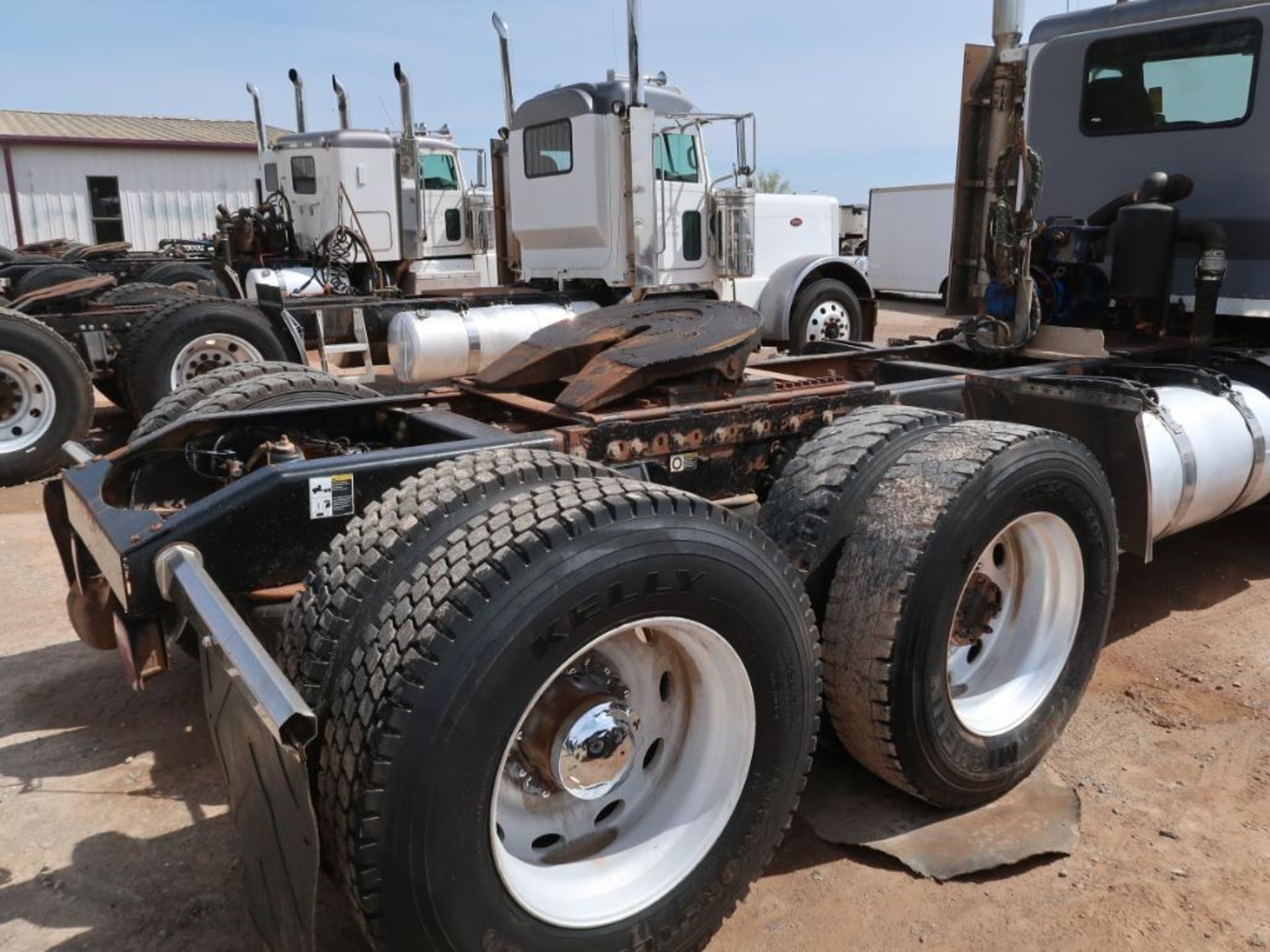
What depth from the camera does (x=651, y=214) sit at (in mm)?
9469

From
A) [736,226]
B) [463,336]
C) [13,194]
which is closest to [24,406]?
[463,336]

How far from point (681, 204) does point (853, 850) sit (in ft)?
25.1

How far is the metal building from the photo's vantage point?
88.4 ft

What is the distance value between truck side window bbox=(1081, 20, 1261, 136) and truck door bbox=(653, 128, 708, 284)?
4429mm

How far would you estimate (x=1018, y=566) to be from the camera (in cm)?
348

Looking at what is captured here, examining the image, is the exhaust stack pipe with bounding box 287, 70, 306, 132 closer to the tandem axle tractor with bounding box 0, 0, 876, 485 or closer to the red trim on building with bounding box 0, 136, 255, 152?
the tandem axle tractor with bounding box 0, 0, 876, 485

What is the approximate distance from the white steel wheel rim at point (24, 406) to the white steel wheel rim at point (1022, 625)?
6.81m

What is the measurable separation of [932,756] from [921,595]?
48 cm

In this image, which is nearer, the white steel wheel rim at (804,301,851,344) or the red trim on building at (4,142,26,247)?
the white steel wheel rim at (804,301,851,344)

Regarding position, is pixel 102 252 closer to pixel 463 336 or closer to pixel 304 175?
pixel 304 175

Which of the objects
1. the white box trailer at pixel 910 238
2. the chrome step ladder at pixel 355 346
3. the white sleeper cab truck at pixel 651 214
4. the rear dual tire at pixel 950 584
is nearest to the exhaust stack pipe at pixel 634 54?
the white sleeper cab truck at pixel 651 214

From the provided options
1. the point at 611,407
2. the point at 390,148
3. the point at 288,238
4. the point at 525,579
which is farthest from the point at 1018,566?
the point at 288,238

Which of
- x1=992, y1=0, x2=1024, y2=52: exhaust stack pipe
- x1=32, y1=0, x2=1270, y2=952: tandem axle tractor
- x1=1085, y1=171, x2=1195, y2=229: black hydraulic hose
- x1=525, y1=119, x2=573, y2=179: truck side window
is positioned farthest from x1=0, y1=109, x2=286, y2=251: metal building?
x1=32, y1=0, x2=1270, y2=952: tandem axle tractor

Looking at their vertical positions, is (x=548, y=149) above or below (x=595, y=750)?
above
